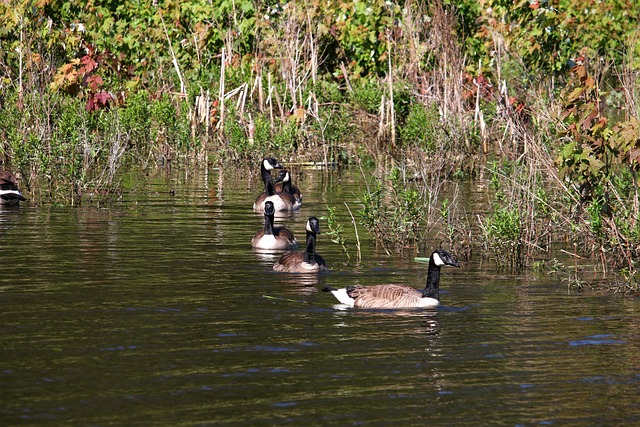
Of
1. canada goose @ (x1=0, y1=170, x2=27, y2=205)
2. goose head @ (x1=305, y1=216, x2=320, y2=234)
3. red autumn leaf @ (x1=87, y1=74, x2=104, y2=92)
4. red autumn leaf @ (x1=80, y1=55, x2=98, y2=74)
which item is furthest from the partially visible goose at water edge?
red autumn leaf @ (x1=80, y1=55, x2=98, y2=74)

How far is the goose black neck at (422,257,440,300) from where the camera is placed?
41.5 feet

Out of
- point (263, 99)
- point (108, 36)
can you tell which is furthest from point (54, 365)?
point (108, 36)

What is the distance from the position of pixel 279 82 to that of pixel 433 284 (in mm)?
15861

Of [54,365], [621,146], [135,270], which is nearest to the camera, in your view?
[54,365]

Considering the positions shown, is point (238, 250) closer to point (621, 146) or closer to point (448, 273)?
point (448, 273)

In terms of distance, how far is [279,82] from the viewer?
28.0 m

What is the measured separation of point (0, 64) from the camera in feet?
84.8

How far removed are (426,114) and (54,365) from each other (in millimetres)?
Answer: 15787

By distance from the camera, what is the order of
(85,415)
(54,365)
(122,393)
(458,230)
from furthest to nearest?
(458,230)
(54,365)
(122,393)
(85,415)

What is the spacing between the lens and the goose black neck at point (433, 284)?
12641 millimetres

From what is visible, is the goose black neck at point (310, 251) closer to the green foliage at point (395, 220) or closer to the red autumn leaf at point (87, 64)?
the green foliage at point (395, 220)

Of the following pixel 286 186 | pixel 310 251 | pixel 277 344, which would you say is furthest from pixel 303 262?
pixel 286 186

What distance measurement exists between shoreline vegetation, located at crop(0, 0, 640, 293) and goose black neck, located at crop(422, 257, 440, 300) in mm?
5262

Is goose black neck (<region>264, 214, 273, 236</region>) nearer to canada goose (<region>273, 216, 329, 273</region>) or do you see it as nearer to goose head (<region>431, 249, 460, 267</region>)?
canada goose (<region>273, 216, 329, 273</region>)
